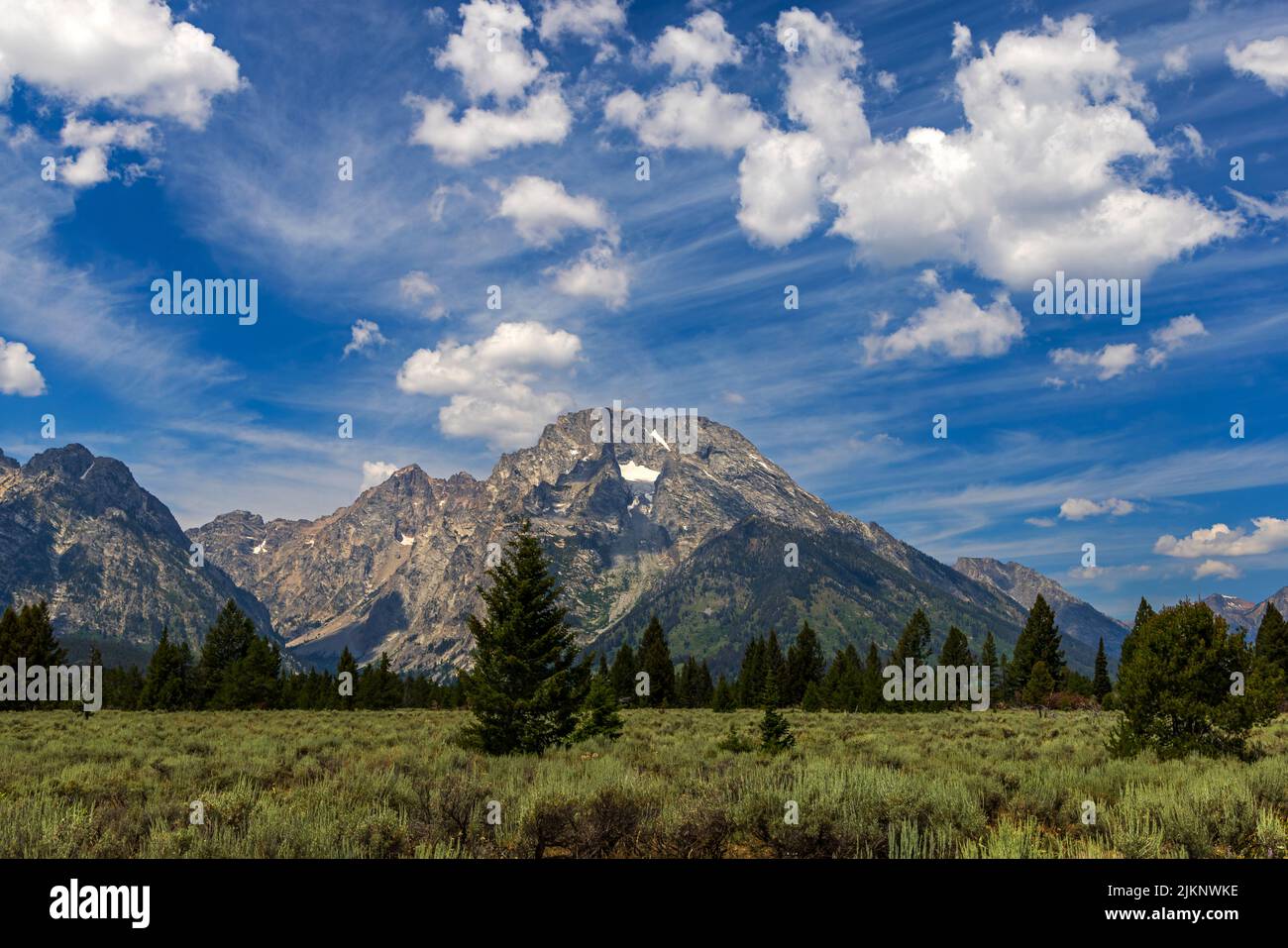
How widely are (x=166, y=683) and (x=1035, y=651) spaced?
297 ft

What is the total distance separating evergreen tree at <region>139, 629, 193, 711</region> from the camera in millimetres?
66812

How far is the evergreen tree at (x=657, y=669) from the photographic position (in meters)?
84.5

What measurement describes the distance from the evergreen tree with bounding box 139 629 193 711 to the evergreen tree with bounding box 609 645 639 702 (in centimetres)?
4466

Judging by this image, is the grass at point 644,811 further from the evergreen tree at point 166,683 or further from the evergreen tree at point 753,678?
the evergreen tree at point 753,678

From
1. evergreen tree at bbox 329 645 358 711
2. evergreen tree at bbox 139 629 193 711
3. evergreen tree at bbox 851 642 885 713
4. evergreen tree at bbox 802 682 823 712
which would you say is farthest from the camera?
evergreen tree at bbox 802 682 823 712

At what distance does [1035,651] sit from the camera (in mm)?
79812

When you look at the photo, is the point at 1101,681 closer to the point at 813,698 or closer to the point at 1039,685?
the point at 1039,685

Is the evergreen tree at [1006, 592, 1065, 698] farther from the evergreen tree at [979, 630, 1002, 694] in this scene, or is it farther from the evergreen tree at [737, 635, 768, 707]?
the evergreen tree at [737, 635, 768, 707]

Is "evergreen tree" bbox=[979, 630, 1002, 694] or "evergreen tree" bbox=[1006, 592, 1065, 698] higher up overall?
"evergreen tree" bbox=[1006, 592, 1065, 698]

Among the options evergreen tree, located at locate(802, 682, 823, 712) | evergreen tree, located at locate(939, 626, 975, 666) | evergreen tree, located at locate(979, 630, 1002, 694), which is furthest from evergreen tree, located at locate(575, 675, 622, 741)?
→ evergreen tree, located at locate(979, 630, 1002, 694)

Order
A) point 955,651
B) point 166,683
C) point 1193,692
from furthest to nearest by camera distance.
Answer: point 955,651
point 166,683
point 1193,692

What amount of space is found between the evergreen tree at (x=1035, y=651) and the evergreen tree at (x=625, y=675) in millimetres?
43635

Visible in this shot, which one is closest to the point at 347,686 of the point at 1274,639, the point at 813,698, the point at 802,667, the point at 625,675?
the point at 625,675
